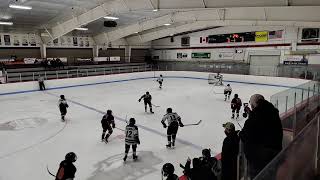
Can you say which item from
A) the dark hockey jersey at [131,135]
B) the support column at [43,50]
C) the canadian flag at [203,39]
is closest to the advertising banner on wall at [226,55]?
the canadian flag at [203,39]

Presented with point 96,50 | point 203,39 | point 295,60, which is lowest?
point 295,60

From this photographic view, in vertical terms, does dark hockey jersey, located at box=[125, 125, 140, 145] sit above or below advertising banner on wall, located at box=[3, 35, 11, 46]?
below

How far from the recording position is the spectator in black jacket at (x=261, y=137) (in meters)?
3.07

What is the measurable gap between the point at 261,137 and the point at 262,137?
13 millimetres

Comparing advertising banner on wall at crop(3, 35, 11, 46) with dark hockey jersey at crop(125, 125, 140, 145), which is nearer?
dark hockey jersey at crop(125, 125, 140, 145)

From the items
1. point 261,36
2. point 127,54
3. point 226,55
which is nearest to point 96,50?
point 127,54

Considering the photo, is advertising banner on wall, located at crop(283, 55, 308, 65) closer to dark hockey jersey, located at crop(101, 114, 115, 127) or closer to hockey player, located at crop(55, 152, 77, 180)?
dark hockey jersey, located at crop(101, 114, 115, 127)

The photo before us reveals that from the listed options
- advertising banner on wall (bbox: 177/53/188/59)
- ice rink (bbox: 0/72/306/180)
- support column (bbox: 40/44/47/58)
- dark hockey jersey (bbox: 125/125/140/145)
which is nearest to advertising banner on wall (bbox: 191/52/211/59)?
advertising banner on wall (bbox: 177/53/188/59)

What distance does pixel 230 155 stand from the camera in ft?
10.9

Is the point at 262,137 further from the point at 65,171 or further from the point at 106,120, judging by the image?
the point at 106,120

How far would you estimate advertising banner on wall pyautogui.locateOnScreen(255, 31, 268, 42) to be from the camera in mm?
23208

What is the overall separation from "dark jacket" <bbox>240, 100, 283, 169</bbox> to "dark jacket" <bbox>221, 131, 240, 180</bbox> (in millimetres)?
194

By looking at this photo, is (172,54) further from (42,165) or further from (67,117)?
(42,165)

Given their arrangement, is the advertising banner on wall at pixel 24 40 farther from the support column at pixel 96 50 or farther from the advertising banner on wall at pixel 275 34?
the advertising banner on wall at pixel 275 34
